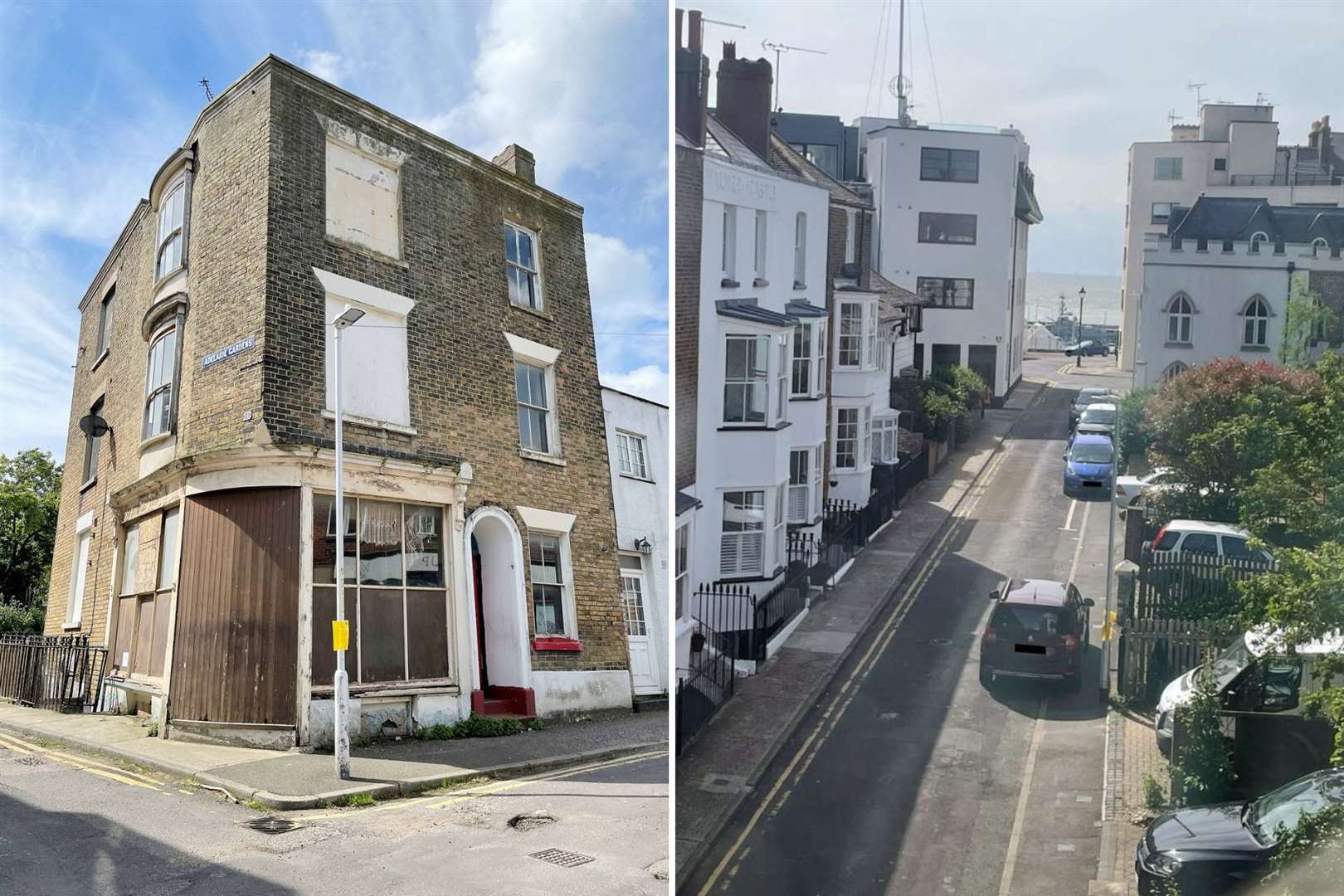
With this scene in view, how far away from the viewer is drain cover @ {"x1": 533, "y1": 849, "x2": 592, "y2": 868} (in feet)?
11.5

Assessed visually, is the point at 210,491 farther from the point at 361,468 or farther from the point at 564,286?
the point at 564,286

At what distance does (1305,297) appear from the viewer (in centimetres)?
424

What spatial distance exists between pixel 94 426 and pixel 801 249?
9.01 ft

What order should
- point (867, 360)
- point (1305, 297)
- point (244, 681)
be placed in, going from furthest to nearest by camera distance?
point (867, 360) → point (1305, 297) → point (244, 681)

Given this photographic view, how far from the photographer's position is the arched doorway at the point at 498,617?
369cm

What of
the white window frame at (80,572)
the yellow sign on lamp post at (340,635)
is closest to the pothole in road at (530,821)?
the yellow sign on lamp post at (340,635)

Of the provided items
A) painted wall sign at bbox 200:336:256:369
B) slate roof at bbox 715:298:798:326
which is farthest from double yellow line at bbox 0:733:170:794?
slate roof at bbox 715:298:798:326

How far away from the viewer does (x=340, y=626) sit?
338 cm

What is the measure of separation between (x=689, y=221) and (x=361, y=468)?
1.71 m

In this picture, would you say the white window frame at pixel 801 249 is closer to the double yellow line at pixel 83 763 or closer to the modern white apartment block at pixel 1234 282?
the modern white apartment block at pixel 1234 282

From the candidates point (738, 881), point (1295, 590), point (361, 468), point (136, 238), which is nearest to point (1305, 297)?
point (1295, 590)

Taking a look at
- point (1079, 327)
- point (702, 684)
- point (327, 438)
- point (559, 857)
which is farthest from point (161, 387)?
point (1079, 327)

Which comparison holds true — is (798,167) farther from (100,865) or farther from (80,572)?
(100,865)

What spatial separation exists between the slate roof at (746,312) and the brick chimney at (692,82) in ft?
2.14
